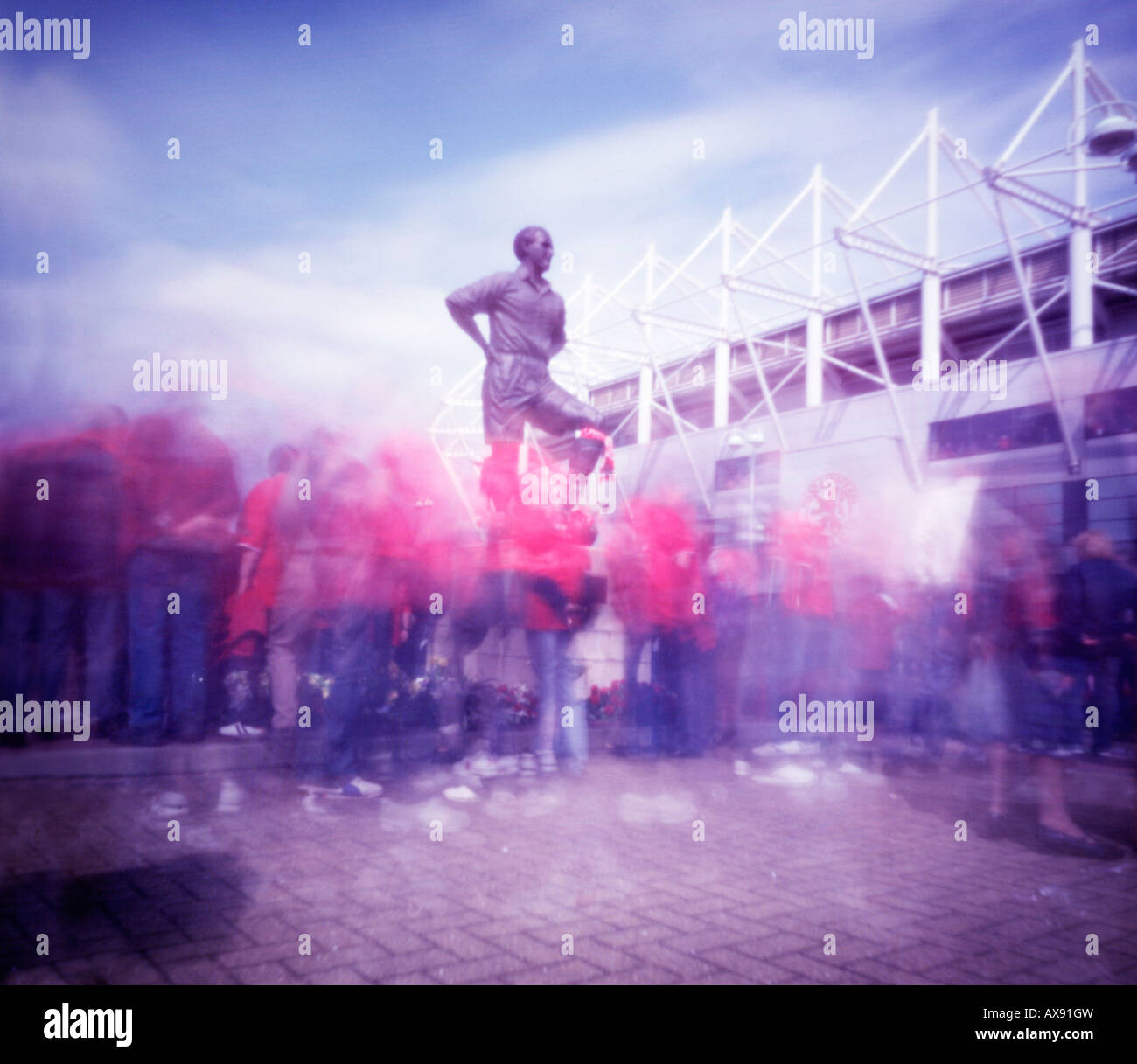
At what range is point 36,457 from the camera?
3906 mm

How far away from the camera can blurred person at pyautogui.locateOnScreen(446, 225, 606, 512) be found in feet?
15.6

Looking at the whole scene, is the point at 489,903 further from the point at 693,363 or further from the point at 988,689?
the point at 693,363

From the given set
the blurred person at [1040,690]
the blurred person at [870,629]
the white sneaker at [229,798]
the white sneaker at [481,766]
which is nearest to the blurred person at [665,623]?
the blurred person at [870,629]

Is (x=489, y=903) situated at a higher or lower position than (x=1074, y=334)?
lower

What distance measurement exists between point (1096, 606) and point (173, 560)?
467cm

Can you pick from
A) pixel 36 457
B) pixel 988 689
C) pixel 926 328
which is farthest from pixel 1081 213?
pixel 36 457

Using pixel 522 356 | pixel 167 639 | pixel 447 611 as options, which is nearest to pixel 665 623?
pixel 447 611

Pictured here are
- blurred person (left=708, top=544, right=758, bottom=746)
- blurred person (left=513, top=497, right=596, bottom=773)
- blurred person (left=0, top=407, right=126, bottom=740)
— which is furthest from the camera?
blurred person (left=708, top=544, right=758, bottom=746)

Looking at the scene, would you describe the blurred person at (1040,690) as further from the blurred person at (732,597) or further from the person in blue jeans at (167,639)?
the person in blue jeans at (167,639)

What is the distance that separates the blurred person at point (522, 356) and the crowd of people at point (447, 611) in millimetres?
417

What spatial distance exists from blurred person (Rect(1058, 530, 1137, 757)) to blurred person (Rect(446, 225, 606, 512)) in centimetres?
257

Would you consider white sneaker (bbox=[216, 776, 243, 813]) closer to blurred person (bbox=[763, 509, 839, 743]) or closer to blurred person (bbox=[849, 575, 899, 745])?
blurred person (bbox=[763, 509, 839, 743])

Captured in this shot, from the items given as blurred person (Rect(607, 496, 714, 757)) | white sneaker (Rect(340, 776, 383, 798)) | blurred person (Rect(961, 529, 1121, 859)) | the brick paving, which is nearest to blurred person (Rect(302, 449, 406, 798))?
white sneaker (Rect(340, 776, 383, 798))
